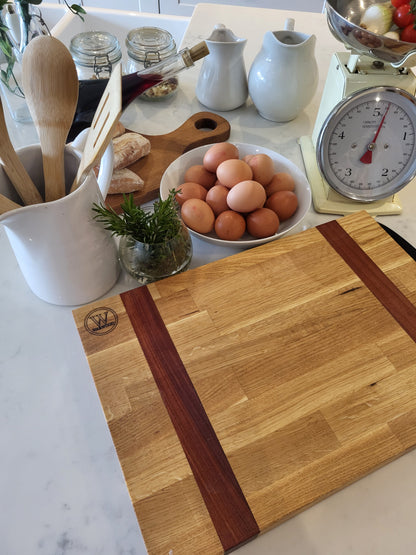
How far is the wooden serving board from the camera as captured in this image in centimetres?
90

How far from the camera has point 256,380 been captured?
0.62 m

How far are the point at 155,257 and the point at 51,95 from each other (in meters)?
0.28

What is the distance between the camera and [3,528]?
1.80ft

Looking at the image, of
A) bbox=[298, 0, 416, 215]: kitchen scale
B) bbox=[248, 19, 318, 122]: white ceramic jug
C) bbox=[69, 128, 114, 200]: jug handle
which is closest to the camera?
bbox=[69, 128, 114, 200]: jug handle

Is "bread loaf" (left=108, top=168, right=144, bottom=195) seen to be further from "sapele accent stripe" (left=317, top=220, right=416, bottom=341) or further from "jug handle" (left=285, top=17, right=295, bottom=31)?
"jug handle" (left=285, top=17, right=295, bottom=31)

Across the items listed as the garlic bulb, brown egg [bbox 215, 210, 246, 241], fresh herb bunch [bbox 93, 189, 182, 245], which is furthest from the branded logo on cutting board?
the garlic bulb

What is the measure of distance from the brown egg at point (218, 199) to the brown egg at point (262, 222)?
2.1 inches

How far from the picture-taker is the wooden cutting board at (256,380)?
52 cm

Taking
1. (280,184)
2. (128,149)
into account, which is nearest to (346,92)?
(280,184)

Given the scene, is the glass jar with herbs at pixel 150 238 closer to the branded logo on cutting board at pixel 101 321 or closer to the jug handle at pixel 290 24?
the branded logo on cutting board at pixel 101 321

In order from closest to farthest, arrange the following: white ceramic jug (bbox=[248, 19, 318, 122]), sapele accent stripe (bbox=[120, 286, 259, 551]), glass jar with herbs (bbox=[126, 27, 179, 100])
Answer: sapele accent stripe (bbox=[120, 286, 259, 551]) → white ceramic jug (bbox=[248, 19, 318, 122]) → glass jar with herbs (bbox=[126, 27, 179, 100])

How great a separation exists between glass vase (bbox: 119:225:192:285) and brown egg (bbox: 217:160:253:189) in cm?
14

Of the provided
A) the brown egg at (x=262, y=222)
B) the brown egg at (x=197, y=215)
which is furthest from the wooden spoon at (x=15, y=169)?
the brown egg at (x=262, y=222)

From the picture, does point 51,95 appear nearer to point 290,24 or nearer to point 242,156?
point 242,156
